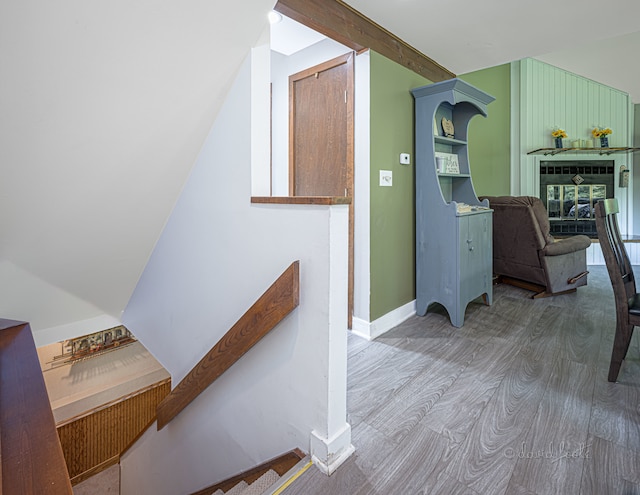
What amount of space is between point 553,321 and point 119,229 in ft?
11.0

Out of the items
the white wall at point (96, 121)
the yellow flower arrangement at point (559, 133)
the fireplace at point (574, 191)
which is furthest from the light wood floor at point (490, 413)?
the yellow flower arrangement at point (559, 133)

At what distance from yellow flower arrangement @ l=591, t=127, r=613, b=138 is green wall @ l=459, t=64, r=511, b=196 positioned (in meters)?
1.14

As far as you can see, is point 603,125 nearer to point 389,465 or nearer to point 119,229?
point 389,465

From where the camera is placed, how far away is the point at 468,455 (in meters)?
1.47

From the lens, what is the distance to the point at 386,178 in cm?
277

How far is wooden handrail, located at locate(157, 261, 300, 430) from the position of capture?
56.8 inches

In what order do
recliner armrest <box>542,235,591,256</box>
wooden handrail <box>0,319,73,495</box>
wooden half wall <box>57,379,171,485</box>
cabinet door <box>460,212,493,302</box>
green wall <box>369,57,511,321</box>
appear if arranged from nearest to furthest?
wooden handrail <box>0,319,73,495</box> < green wall <box>369,57,511,321</box> < cabinet door <box>460,212,493,302</box> < wooden half wall <box>57,379,171,485</box> < recliner armrest <box>542,235,591,256</box>

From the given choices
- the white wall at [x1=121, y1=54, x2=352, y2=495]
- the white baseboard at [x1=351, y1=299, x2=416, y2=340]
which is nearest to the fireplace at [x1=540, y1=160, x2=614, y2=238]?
the white baseboard at [x1=351, y1=299, x2=416, y2=340]

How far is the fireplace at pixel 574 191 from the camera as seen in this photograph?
17.5ft

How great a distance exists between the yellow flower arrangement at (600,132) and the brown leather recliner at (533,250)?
2.50 meters

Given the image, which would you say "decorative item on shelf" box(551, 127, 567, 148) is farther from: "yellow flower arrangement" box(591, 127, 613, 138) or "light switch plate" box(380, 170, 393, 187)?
"light switch plate" box(380, 170, 393, 187)

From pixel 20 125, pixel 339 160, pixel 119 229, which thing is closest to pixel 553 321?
pixel 339 160

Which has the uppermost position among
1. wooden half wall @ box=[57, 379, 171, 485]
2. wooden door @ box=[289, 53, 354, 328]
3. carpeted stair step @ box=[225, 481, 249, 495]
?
wooden door @ box=[289, 53, 354, 328]

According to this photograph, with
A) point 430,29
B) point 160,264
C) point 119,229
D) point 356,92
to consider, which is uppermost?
point 430,29
